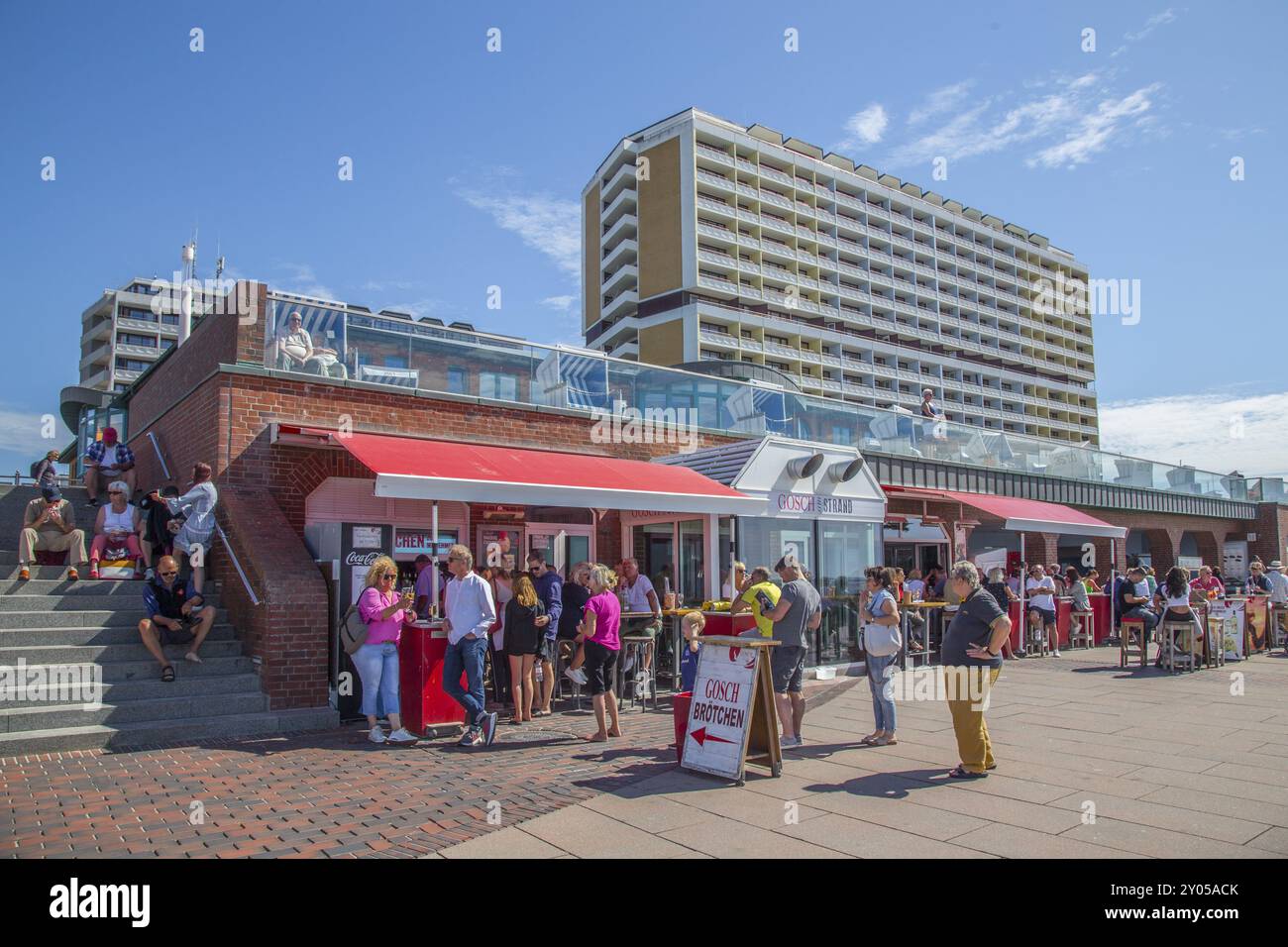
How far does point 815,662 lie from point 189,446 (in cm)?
927

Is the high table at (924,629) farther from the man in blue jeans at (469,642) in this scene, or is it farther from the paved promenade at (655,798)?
the man in blue jeans at (469,642)

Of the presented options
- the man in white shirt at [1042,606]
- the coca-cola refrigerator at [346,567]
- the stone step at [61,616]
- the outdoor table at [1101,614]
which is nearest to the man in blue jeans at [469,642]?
the coca-cola refrigerator at [346,567]

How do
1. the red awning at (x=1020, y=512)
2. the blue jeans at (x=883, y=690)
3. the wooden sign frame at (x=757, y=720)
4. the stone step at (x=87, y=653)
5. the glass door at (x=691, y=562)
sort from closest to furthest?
the wooden sign frame at (x=757, y=720), the stone step at (x=87, y=653), the blue jeans at (x=883, y=690), the glass door at (x=691, y=562), the red awning at (x=1020, y=512)

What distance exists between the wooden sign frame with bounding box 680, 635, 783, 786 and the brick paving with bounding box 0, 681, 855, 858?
0.46 meters

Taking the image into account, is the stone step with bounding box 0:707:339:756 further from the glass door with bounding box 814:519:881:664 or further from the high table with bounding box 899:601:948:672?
the high table with bounding box 899:601:948:672

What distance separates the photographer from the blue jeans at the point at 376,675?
8188 mm

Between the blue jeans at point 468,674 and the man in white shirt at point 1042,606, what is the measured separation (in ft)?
40.5

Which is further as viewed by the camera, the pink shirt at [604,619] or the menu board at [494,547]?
the menu board at [494,547]

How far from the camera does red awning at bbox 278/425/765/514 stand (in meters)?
8.80

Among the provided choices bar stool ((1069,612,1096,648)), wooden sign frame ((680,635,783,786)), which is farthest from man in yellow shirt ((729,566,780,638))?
bar stool ((1069,612,1096,648))

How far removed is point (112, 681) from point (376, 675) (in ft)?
8.11
